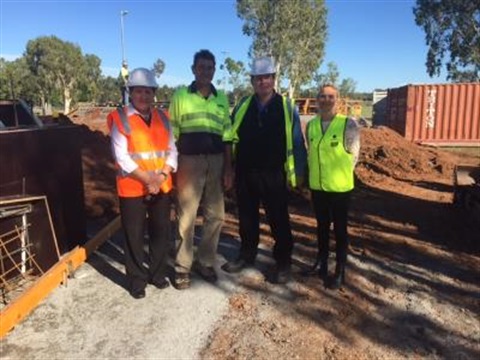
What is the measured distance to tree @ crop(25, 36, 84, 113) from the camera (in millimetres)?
64250

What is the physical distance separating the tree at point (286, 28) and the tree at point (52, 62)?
24.7 meters

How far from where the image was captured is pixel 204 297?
15.8ft

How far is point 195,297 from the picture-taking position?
4805 mm

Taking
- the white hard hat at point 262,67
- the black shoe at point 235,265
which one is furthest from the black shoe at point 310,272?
the white hard hat at point 262,67

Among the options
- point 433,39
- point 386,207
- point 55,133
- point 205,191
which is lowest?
point 386,207

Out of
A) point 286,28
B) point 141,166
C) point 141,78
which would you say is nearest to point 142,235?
point 141,166

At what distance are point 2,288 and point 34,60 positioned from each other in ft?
220

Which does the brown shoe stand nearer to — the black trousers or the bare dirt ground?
the black trousers

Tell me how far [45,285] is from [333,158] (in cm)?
280

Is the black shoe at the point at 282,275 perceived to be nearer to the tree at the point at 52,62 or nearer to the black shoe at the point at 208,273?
the black shoe at the point at 208,273

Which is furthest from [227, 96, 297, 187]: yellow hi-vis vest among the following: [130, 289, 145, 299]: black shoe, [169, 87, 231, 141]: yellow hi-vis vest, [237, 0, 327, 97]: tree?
[237, 0, 327, 97]: tree

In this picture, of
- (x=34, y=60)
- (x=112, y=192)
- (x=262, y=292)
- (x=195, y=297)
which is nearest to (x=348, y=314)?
(x=262, y=292)

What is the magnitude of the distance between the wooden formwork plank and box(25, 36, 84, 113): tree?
199 feet

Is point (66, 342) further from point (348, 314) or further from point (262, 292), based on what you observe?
point (348, 314)
